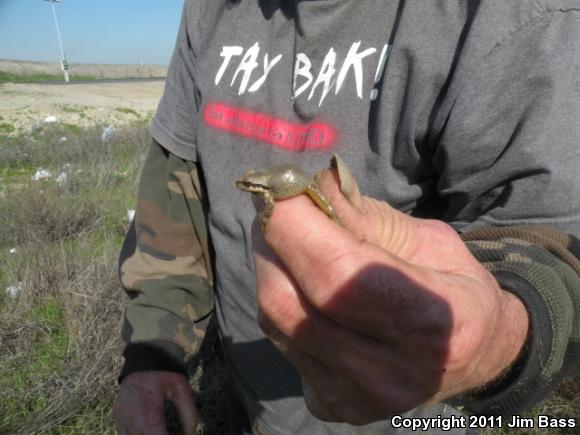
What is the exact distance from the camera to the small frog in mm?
1283

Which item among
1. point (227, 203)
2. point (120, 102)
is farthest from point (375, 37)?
point (120, 102)

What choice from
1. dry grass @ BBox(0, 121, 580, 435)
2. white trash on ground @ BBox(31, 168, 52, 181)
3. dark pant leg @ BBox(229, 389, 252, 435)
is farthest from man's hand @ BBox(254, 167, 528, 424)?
white trash on ground @ BBox(31, 168, 52, 181)

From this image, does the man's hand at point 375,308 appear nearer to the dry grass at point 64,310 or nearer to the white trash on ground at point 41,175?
the dry grass at point 64,310

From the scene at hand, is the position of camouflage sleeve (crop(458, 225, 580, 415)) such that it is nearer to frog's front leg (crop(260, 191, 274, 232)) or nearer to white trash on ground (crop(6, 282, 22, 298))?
frog's front leg (crop(260, 191, 274, 232))

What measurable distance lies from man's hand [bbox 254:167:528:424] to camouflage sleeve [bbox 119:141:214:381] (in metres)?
1.39

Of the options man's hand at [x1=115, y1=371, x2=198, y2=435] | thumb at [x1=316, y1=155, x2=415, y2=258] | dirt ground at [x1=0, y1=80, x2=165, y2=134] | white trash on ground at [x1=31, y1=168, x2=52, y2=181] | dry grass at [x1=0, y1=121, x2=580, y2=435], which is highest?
thumb at [x1=316, y1=155, x2=415, y2=258]

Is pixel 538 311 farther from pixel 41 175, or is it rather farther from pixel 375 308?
pixel 41 175

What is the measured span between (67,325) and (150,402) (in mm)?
2248

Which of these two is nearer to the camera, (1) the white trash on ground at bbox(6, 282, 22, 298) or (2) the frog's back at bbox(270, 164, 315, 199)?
(2) the frog's back at bbox(270, 164, 315, 199)

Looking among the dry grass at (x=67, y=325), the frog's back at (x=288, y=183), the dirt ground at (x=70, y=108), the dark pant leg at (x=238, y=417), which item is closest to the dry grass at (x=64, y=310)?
the dry grass at (x=67, y=325)

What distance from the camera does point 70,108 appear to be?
21.3 meters

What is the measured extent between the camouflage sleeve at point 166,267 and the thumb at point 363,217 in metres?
1.55

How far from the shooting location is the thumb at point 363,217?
1.28m

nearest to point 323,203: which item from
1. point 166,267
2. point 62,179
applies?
point 166,267
